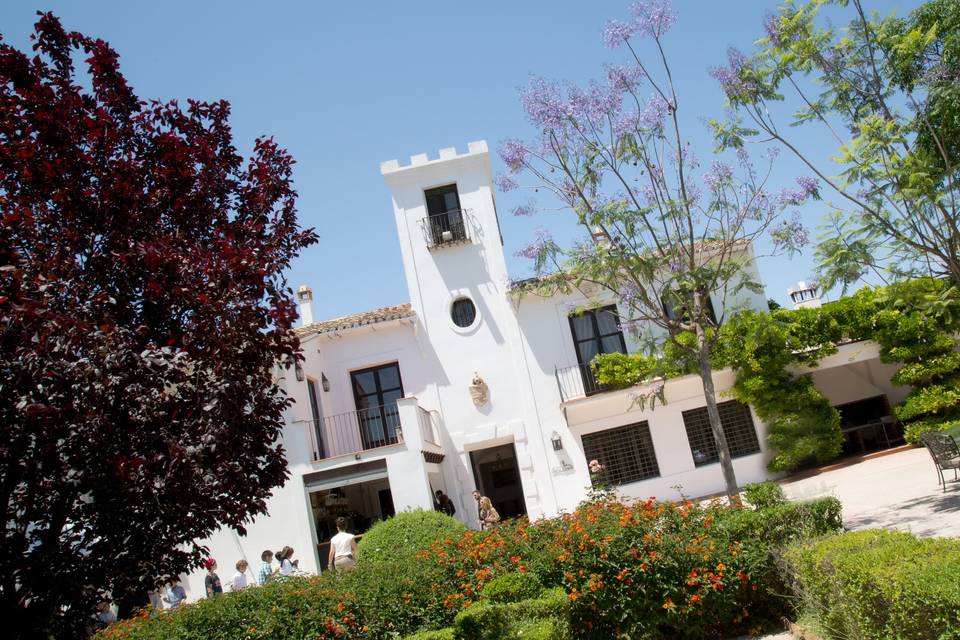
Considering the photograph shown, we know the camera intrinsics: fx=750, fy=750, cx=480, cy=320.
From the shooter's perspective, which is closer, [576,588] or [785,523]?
[576,588]

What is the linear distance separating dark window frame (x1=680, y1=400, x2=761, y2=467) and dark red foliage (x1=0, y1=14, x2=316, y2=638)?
626 inches

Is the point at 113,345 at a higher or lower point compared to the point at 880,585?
higher

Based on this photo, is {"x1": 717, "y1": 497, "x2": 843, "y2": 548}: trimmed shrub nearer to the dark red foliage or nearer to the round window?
the dark red foliage

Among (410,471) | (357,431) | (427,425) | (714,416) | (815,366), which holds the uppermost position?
(357,431)

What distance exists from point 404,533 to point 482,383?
6203mm

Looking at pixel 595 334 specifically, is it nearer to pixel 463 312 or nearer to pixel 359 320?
pixel 463 312

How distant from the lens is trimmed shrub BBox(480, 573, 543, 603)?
7762mm

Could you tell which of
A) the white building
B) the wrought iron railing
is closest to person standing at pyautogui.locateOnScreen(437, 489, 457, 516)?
the white building

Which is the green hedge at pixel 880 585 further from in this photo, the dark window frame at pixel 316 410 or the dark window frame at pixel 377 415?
the dark window frame at pixel 316 410

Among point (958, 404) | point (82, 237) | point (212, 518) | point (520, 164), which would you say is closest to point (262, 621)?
point (212, 518)

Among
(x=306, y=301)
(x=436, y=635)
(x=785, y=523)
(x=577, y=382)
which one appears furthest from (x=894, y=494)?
(x=306, y=301)

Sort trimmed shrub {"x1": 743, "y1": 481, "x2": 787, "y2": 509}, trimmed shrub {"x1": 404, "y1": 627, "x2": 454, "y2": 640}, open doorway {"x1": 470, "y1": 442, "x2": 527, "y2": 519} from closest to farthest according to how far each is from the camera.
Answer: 1. trimmed shrub {"x1": 404, "y1": 627, "x2": 454, "y2": 640}
2. trimmed shrub {"x1": 743, "y1": 481, "x2": 787, "y2": 509}
3. open doorway {"x1": 470, "y1": 442, "x2": 527, "y2": 519}

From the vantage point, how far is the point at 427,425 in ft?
59.0

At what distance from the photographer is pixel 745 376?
61.1 feet
